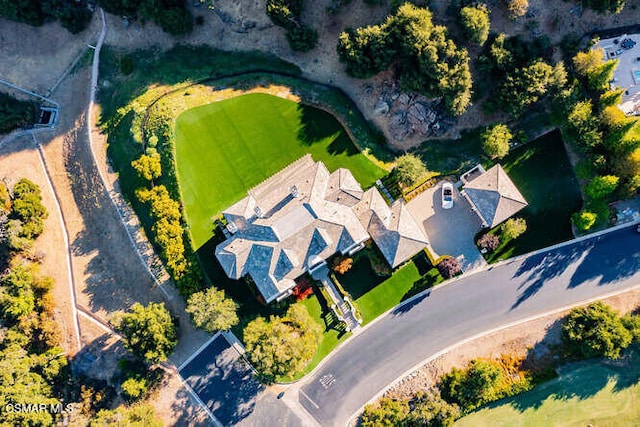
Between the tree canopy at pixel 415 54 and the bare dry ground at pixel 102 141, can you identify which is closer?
the tree canopy at pixel 415 54

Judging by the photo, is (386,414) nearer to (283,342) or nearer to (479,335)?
(479,335)

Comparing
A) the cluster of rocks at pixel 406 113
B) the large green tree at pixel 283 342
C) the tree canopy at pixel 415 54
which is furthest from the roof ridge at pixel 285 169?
the large green tree at pixel 283 342

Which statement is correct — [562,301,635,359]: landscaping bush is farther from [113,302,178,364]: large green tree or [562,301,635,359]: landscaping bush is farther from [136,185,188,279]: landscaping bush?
[113,302,178,364]: large green tree

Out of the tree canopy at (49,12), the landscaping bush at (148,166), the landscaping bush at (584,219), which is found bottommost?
the landscaping bush at (584,219)

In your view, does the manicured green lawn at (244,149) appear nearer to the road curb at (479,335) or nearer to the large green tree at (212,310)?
the large green tree at (212,310)

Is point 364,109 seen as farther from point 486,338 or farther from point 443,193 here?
point 486,338

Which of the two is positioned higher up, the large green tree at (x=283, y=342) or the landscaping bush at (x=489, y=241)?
the large green tree at (x=283, y=342)
